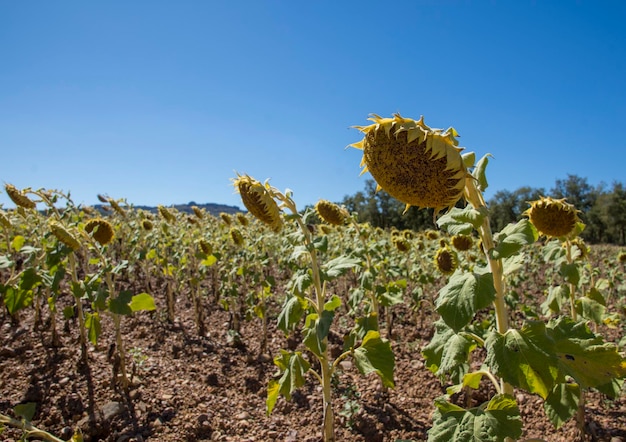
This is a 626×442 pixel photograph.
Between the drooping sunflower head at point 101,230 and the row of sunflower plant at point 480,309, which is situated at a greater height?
the drooping sunflower head at point 101,230

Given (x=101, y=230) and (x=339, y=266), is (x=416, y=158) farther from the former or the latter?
(x=101, y=230)

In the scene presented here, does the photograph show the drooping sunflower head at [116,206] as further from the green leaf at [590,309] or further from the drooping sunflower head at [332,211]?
the green leaf at [590,309]

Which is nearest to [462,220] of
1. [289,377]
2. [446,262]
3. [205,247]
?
[289,377]

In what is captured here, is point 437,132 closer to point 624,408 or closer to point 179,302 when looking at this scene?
point 624,408

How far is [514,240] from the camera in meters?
1.66

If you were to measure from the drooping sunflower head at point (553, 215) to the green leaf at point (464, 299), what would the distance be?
3.25ft

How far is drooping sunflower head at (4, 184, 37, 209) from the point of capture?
3893 mm

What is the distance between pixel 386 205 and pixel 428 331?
2011 inches

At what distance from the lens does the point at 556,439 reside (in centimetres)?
309

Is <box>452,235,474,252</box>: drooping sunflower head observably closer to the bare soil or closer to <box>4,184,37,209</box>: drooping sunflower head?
the bare soil

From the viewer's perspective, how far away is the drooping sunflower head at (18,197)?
389 cm

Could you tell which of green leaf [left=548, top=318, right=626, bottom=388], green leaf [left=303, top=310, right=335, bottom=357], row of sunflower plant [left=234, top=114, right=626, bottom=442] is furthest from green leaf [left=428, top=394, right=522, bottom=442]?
green leaf [left=303, top=310, right=335, bottom=357]

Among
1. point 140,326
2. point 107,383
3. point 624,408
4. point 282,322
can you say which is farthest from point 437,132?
point 140,326

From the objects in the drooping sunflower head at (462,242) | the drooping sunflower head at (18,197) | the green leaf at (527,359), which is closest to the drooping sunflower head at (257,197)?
the green leaf at (527,359)
